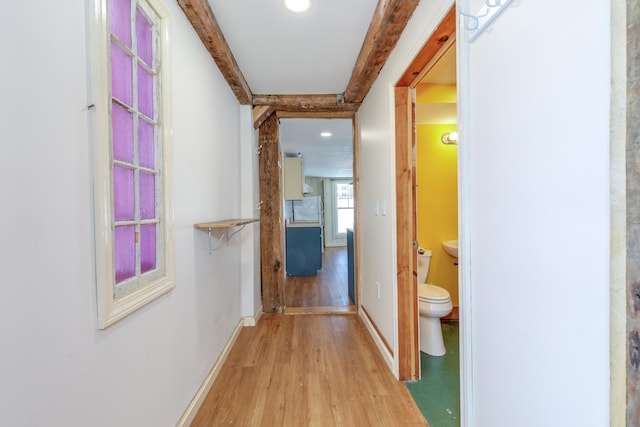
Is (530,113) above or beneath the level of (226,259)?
above

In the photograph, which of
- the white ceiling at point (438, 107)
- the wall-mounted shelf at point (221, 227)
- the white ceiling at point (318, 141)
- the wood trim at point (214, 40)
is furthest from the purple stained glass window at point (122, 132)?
the white ceiling at point (318, 141)

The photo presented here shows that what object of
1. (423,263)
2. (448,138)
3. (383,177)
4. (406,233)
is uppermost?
(448,138)

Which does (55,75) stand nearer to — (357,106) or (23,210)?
(23,210)

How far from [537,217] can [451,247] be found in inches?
81.7

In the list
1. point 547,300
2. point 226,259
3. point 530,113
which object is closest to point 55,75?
point 530,113

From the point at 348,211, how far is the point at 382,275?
22.4 feet

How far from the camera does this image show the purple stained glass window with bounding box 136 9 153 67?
1.16 metres

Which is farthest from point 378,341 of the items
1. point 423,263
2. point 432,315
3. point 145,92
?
point 145,92

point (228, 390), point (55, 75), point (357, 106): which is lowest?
point (228, 390)

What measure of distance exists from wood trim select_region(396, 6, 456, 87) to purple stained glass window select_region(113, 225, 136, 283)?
1.55 m

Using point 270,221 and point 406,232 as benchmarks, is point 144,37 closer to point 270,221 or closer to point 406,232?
point 406,232

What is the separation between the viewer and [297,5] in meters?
1.57

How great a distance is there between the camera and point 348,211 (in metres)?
9.00

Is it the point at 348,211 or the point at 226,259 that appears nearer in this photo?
the point at 226,259
